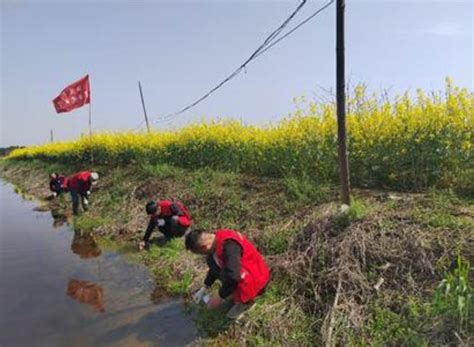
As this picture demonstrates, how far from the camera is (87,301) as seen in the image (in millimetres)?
5480

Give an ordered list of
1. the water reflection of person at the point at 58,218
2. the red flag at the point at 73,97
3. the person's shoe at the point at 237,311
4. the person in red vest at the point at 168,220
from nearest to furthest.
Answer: the person's shoe at the point at 237,311
the person in red vest at the point at 168,220
the water reflection of person at the point at 58,218
the red flag at the point at 73,97

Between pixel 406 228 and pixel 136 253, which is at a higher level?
pixel 406 228

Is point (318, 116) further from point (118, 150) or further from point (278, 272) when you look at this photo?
point (118, 150)

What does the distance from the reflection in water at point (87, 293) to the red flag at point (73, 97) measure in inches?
431

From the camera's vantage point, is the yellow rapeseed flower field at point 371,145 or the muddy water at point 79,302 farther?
the yellow rapeseed flower field at point 371,145

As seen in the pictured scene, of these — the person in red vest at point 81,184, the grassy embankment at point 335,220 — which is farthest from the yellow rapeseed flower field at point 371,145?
the person in red vest at point 81,184

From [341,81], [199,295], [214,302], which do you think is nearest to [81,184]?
[199,295]

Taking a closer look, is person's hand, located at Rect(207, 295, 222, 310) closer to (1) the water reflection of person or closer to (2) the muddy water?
(2) the muddy water

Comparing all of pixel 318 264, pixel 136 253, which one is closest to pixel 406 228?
pixel 318 264

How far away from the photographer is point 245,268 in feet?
14.3

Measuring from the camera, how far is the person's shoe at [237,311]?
4403 mm

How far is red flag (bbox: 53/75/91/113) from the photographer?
15.8 meters

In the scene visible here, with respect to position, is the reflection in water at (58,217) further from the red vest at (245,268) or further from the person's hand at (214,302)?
the red vest at (245,268)

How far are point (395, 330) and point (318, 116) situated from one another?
5.39m
